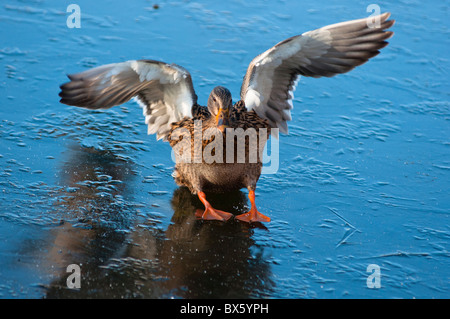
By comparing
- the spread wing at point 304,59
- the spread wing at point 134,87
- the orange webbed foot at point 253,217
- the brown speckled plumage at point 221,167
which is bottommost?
the orange webbed foot at point 253,217

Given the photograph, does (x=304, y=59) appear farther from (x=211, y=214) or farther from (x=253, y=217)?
(x=211, y=214)

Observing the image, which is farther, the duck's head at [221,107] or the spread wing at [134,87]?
the spread wing at [134,87]

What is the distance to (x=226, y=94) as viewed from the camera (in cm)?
476

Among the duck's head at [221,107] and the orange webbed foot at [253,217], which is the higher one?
the duck's head at [221,107]

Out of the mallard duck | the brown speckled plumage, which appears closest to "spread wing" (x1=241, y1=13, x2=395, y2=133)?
the mallard duck

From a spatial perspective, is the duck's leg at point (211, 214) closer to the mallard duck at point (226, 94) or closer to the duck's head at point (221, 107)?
the mallard duck at point (226, 94)

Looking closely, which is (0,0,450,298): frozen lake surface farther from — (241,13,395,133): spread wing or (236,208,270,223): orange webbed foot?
(241,13,395,133): spread wing

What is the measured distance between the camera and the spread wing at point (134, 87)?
196 inches

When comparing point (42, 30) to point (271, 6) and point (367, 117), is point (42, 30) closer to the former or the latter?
point (271, 6)

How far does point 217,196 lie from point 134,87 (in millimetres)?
1210

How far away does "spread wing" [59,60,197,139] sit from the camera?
16.4 ft

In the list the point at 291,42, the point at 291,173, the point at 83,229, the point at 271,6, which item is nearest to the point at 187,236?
the point at 83,229

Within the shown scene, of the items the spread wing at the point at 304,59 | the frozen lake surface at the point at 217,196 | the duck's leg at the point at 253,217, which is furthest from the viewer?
the spread wing at the point at 304,59

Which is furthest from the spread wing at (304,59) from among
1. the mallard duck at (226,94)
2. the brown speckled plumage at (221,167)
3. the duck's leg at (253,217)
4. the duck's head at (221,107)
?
the duck's leg at (253,217)
